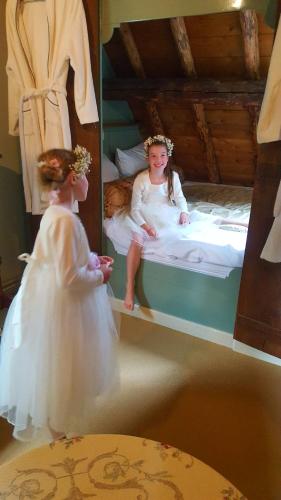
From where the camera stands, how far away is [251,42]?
8.21 ft

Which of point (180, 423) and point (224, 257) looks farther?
point (224, 257)

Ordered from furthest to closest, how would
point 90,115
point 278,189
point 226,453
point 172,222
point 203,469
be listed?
point 172,222
point 90,115
point 278,189
point 226,453
point 203,469

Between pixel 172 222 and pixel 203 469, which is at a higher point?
pixel 172 222

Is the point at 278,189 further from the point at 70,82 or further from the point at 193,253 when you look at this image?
the point at 70,82

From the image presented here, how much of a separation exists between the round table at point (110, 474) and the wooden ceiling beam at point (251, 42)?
244 centimetres

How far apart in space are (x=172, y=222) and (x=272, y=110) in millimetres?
968

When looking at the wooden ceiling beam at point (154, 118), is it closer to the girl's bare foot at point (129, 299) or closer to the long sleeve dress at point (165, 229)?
the long sleeve dress at point (165, 229)

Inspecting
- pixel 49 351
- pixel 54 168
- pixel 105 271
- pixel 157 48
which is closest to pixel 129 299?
pixel 105 271

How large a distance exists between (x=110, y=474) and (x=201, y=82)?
8.96 ft

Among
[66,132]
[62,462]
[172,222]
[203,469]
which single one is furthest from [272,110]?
[62,462]

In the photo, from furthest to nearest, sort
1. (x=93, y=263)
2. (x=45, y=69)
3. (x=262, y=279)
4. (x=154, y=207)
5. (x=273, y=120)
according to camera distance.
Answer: (x=154, y=207) < (x=45, y=69) < (x=262, y=279) < (x=273, y=120) < (x=93, y=263)

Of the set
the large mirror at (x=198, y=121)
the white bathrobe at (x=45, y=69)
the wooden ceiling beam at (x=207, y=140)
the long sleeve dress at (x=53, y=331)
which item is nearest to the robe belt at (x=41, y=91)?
the white bathrobe at (x=45, y=69)

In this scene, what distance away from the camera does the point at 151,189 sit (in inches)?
93.7

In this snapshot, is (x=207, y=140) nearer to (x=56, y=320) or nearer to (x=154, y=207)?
(x=154, y=207)
